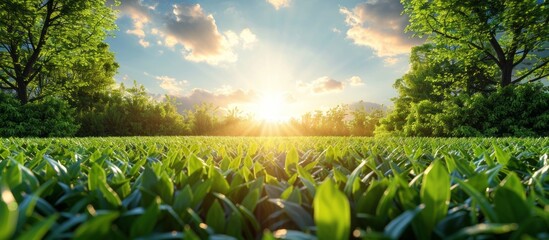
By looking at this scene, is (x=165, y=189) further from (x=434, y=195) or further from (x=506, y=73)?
(x=506, y=73)

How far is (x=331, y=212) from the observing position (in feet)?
2.31

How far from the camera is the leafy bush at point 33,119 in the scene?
20.3 metres

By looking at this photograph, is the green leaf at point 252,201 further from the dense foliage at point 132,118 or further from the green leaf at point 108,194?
the dense foliage at point 132,118

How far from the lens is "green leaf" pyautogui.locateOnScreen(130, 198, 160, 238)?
78 centimetres

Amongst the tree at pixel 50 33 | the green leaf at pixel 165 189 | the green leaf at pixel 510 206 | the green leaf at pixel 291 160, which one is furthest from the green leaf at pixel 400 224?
the tree at pixel 50 33

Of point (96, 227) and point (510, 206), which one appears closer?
point (96, 227)

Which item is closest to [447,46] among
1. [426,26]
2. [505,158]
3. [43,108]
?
[426,26]

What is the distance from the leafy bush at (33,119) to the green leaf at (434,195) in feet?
80.3

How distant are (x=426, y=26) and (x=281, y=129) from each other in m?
18.4

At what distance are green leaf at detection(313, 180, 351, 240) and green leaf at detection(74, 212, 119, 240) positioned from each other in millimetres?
405

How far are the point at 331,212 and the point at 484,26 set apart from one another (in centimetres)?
2374

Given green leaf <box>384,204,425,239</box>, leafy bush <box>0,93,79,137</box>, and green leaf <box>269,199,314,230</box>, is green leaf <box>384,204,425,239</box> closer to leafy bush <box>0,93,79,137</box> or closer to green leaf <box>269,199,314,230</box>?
green leaf <box>269,199,314,230</box>

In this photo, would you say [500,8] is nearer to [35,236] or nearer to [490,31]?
[490,31]

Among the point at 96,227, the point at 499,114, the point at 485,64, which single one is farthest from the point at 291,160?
the point at 485,64
